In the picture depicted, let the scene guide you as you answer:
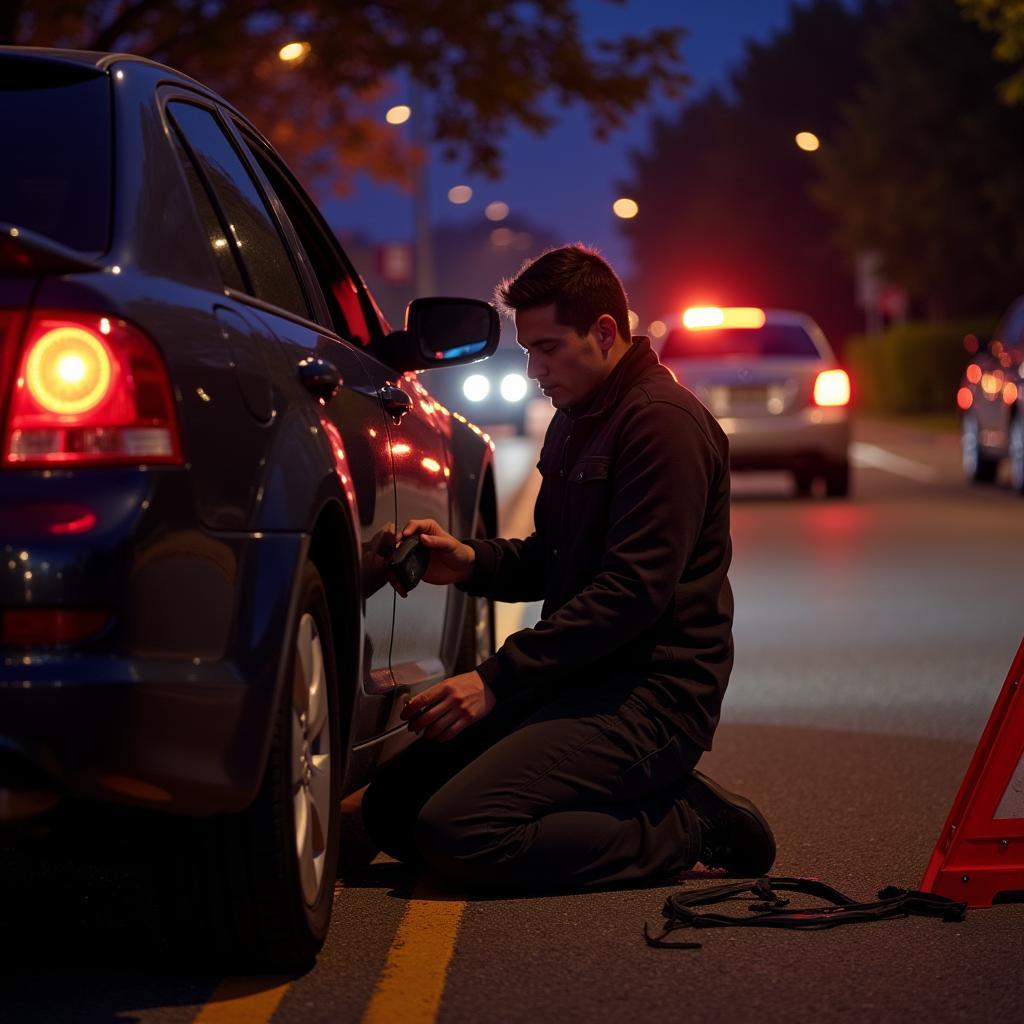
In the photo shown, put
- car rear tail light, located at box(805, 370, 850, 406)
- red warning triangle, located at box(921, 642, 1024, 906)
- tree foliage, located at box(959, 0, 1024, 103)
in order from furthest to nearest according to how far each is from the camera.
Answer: tree foliage, located at box(959, 0, 1024, 103)
car rear tail light, located at box(805, 370, 850, 406)
red warning triangle, located at box(921, 642, 1024, 906)

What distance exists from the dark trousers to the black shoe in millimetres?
49

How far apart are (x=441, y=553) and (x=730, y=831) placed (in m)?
1.00

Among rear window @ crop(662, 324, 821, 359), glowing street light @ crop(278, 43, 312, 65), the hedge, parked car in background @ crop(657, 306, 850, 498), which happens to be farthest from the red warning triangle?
the hedge

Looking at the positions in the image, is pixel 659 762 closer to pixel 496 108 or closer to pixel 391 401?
pixel 391 401

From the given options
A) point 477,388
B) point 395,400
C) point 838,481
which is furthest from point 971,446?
point 395,400

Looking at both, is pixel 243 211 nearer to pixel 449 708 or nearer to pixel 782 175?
pixel 449 708

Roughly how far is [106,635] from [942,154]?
2173 inches

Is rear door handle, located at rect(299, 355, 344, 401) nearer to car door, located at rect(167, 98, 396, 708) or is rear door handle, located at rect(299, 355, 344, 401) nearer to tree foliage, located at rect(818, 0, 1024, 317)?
car door, located at rect(167, 98, 396, 708)

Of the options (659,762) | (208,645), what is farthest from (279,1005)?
(659,762)

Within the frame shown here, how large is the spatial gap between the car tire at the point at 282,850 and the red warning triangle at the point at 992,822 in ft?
4.77

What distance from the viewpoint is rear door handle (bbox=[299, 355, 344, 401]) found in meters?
4.84

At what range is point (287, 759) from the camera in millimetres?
4559

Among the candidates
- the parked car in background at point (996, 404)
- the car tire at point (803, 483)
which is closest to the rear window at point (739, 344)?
the car tire at point (803, 483)

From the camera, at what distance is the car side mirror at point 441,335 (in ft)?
21.0
